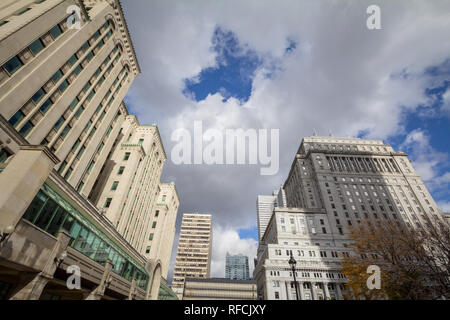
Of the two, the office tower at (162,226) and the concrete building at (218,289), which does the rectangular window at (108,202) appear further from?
the concrete building at (218,289)

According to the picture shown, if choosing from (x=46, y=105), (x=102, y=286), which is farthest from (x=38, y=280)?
(x=46, y=105)

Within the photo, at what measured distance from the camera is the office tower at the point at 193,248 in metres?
137

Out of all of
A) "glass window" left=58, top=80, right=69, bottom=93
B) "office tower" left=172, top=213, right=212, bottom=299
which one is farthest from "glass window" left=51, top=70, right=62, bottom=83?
"office tower" left=172, top=213, right=212, bottom=299

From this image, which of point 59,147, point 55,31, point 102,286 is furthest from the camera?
point 59,147

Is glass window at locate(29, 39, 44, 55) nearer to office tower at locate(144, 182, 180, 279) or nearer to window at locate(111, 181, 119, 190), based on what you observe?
window at locate(111, 181, 119, 190)

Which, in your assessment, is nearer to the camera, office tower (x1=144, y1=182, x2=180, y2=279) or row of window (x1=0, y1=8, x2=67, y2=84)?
row of window (x1=0, y1=8, x2=67, y2=84)

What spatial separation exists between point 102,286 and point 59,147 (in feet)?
51.1

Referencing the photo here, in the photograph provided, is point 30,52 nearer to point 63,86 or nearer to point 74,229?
point 63,86

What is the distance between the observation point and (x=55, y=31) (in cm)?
2298

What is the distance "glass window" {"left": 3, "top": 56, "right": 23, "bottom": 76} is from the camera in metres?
17.5

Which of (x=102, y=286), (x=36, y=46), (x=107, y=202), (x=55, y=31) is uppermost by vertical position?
(x=55, y=31)

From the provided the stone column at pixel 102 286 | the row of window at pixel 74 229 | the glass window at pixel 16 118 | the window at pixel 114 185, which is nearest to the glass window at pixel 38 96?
the glass window at pixel 16 118

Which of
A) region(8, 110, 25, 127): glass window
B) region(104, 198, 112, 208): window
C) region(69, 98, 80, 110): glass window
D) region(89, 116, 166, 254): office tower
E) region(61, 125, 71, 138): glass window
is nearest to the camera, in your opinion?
region(8, 110, 25, 127): glass window

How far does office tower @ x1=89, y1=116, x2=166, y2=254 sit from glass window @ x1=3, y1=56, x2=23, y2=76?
2141cm
